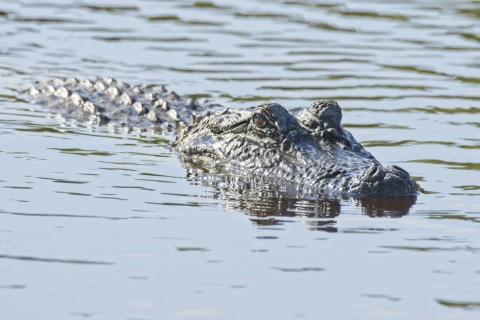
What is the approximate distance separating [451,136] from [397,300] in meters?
5.21

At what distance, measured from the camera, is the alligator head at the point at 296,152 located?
7328mm

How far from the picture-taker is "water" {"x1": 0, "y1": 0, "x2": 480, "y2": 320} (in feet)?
16.6

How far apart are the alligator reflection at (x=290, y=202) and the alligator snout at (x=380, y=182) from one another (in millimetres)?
57

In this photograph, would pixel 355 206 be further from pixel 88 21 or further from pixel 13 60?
pixel 88 21

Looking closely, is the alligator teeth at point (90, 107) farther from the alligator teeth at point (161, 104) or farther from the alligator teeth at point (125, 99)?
the alligator teeth at point (161, 104)

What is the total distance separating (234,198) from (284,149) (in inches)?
37.4

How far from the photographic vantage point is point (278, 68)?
13375 millimetres

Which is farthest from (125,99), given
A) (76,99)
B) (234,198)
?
(234,198)

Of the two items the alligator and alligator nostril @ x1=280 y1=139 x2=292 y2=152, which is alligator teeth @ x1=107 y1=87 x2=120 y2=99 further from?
alligator nostril @ x1=280 y1=139 x2=292 y2=152

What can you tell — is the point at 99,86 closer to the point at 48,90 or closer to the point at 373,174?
the point at 48,90

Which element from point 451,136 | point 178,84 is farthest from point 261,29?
point 451,136

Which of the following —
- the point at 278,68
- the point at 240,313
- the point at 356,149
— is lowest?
the point at 240,313

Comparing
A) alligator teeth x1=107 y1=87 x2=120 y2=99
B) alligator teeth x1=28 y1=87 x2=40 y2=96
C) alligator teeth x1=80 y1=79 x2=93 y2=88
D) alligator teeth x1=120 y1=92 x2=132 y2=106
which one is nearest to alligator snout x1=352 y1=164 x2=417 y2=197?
alligator teeth x1=120 y1=92 x2=132 y2=106

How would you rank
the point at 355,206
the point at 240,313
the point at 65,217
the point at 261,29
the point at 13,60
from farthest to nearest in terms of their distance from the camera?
the point at 261,29, the point at 13,60, the point at 355,206, the point at 65,217, the point at 240,313
